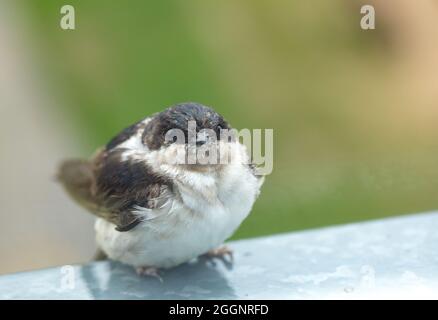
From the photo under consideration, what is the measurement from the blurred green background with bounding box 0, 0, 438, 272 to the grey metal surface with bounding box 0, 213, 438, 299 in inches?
102

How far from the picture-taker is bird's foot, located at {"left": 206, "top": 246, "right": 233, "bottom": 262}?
322cm

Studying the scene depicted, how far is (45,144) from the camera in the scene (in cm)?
711

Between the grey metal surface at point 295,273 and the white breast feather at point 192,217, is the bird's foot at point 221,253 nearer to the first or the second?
the grey metal surface at point 295,273

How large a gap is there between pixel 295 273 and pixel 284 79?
431 cm

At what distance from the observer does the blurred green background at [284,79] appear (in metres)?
6.21

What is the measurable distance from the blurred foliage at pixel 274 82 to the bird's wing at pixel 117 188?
2.15 metres

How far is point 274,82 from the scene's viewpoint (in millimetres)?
7020

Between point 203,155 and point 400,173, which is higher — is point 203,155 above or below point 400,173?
above

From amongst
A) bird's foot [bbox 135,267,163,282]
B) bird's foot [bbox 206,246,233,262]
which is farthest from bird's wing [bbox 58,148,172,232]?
bird's foot [bbox 206,246,233,262]

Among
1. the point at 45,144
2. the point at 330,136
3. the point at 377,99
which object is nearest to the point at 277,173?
the point at 330,136

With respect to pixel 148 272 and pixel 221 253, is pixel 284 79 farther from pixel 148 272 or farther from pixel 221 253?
pixel 148 272

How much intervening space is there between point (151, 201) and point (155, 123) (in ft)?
0.92
